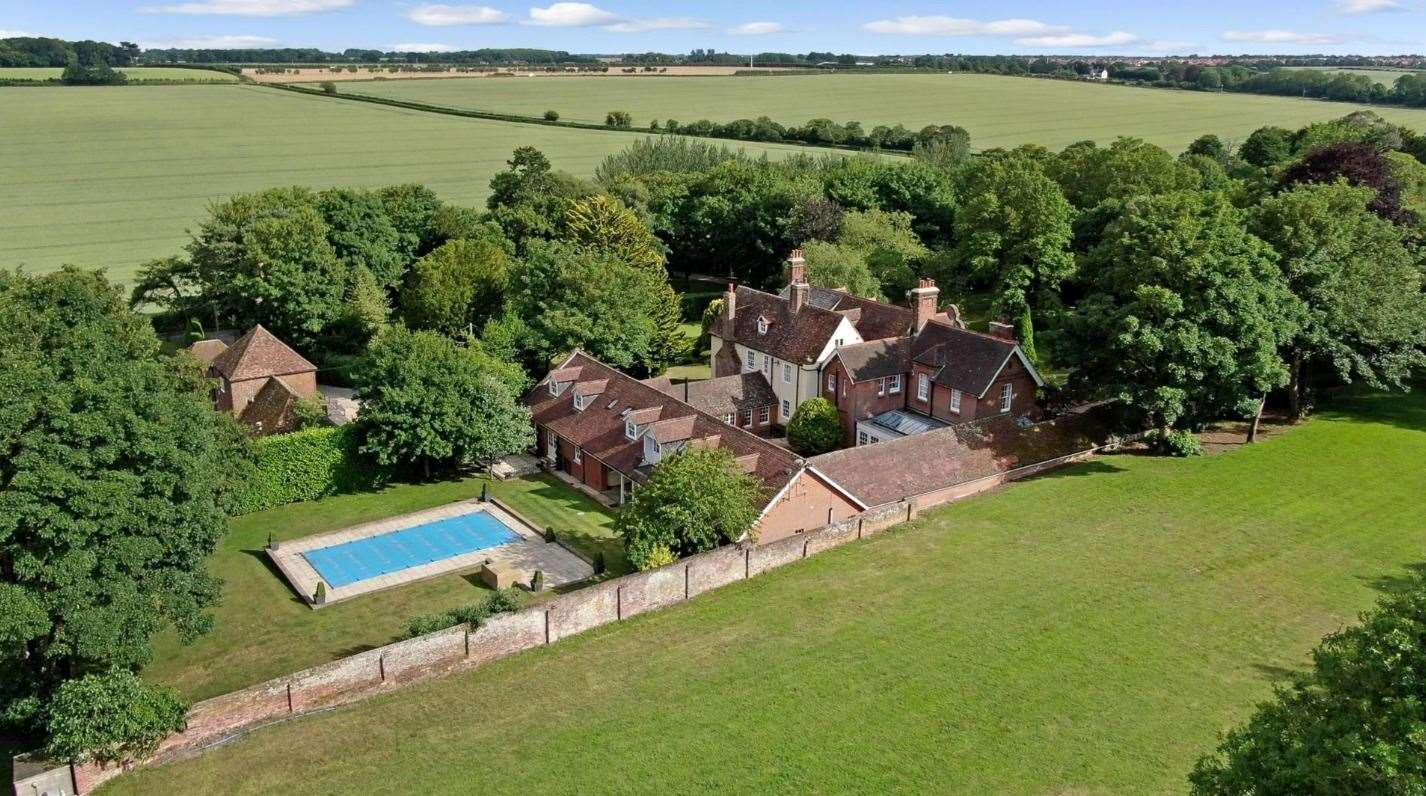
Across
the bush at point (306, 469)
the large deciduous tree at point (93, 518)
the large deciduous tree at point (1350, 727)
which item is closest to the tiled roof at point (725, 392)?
the bush at point (306, 469)

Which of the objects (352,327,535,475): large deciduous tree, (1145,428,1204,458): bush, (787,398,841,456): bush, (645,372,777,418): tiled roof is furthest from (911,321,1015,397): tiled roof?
(352,327,535,475): large deciduous tree

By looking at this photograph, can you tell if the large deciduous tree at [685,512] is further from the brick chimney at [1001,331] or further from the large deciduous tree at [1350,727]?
the brick chimney at [1001,331]

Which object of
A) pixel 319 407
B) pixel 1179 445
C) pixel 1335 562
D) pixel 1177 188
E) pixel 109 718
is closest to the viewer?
pixel 109 718

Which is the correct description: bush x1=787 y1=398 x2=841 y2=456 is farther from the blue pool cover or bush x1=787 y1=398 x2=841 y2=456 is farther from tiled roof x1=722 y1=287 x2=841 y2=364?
the blue pool cover

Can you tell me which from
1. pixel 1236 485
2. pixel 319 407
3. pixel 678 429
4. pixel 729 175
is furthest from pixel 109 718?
pixel 729 175

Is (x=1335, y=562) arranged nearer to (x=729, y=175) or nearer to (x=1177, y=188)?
(x=1177, y=188)
